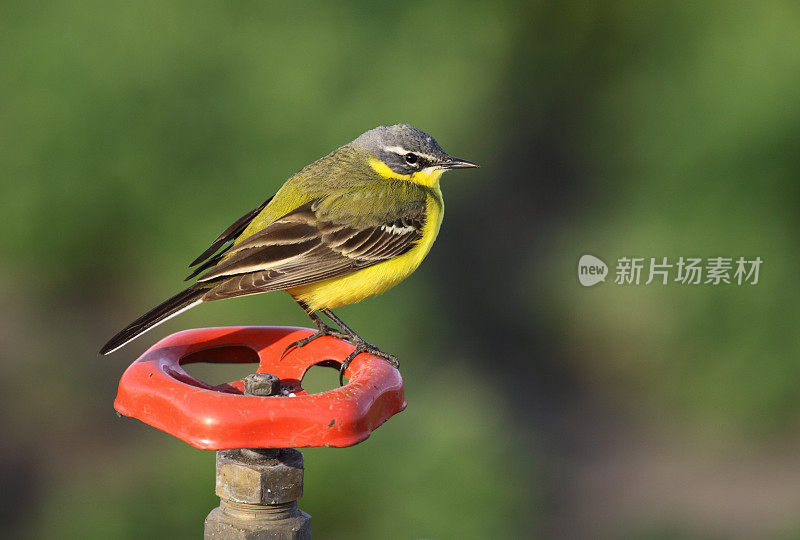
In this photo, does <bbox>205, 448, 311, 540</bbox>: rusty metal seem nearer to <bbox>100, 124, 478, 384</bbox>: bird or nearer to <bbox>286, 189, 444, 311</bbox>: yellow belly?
<bbox>100, 124, 478, 384</bbox>: bird

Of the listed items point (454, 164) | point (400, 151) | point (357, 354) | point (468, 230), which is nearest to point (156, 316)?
point (357, 354)

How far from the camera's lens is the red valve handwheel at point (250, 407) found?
3.03 metres

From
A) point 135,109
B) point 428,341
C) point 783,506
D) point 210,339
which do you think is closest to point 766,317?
point 783,506

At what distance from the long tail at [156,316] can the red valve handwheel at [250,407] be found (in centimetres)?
12

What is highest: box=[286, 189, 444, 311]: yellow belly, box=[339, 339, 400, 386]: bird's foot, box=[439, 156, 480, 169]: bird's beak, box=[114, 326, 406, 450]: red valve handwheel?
box=[439, 156, 480, 169]: bird's beak

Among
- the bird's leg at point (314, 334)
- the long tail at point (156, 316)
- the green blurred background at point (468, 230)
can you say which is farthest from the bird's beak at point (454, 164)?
the green blurred background at point (468, 230)

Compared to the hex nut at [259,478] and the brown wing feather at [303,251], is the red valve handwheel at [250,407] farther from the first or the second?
the brown wing feather at [303,251]

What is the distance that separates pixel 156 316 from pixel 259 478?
2.70ft

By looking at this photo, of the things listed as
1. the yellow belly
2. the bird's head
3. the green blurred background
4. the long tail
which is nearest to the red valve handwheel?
the long tail

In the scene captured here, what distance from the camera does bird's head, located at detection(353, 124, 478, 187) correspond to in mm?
4984

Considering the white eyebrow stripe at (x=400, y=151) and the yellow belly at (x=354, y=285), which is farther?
the white eyebrow stripe at (x=400, y=151)

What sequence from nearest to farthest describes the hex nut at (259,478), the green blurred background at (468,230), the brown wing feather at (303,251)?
the hex nut at (259,478) → the brown wing feather at (303,251) → the green blurred background at (468,230)

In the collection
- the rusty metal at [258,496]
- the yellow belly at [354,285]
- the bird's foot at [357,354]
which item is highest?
A: the yellow belly at [354,285]

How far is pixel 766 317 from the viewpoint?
29.3ft
